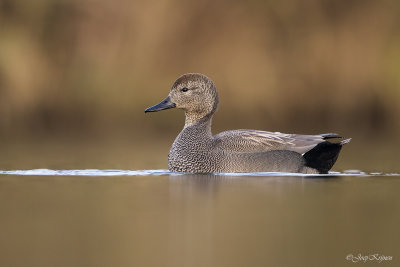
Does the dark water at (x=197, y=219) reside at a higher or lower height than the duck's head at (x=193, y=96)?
lower

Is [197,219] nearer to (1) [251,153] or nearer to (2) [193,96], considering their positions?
(1) [251,153]

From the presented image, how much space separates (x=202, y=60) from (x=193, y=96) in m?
8.31

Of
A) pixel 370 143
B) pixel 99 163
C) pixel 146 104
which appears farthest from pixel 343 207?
pixel 146 104

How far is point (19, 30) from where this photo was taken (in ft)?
60.8

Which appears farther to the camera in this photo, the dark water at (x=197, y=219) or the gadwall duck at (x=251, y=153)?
the gadwall duck at (x=251, y=153)

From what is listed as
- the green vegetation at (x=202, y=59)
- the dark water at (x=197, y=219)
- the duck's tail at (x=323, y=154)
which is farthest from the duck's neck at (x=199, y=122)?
the green vegetation at (x=202, y=59)

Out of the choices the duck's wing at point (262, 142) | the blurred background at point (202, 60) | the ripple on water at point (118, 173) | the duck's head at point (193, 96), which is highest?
the blurred background at point (202, 60)

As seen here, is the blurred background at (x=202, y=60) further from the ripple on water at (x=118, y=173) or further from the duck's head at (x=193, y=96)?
the ripple on water at (x=118, y=173)

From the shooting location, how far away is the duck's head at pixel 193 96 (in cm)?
1099

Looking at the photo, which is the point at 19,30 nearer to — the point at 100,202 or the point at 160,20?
the point at 160,20

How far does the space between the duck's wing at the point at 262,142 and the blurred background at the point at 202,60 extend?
6.76 m

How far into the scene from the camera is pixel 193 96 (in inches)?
433

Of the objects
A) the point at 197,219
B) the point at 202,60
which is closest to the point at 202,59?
the point at 202,60

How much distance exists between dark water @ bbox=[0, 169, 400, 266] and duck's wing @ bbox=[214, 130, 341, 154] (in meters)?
0.37
